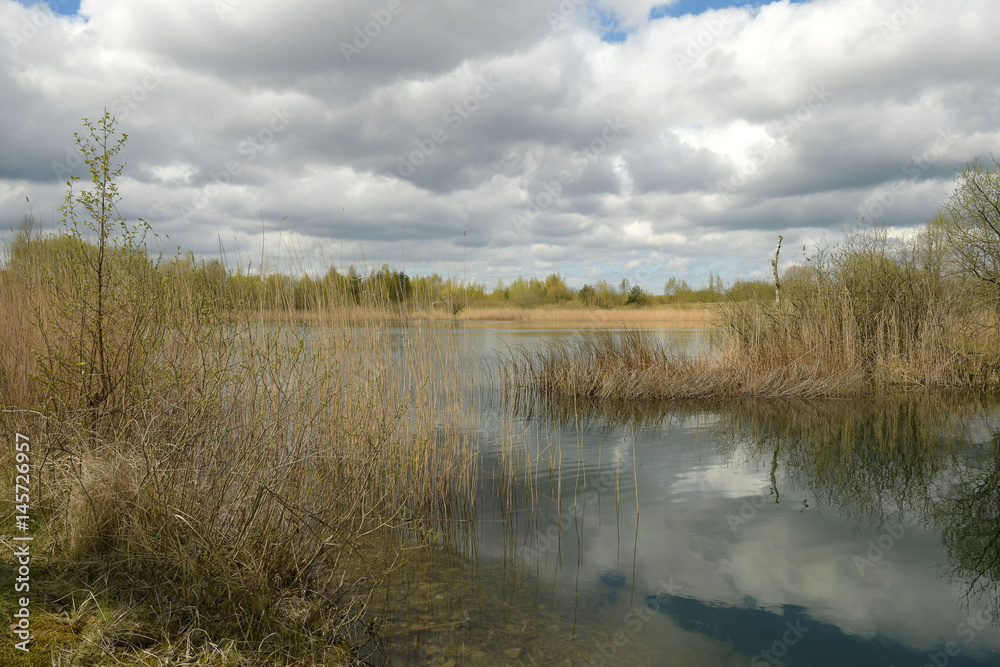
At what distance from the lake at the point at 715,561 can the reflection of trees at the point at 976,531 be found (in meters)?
0.02

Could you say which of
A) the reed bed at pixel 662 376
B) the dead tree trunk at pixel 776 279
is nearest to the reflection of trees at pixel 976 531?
the reed bed at pixel 662 376

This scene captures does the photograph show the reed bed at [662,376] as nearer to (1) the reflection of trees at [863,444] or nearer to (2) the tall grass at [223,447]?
(1) the reflection of trees at [863,444]

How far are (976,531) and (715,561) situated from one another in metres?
2.72

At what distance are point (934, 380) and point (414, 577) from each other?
43.7 feet

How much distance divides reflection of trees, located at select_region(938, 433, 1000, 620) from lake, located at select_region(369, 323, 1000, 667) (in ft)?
0.06

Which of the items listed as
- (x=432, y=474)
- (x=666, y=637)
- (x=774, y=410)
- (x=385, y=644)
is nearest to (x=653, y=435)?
(x=774, y=410)

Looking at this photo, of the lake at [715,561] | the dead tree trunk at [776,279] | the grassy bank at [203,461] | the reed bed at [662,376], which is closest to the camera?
the grassy bank at [203,461]

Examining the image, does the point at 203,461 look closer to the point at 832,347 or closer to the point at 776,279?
the point at 832,347

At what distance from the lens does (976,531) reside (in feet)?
16.7

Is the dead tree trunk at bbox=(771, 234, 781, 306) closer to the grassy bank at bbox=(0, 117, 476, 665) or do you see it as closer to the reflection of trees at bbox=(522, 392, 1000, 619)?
the reflection of trees at bbox=(522, 392, 1000, 619)

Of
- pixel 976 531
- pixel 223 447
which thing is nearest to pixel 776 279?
pixel 976 531

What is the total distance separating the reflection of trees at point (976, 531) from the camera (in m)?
4.22

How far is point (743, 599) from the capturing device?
3912mm

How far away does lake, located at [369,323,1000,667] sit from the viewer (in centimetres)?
335
